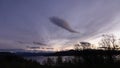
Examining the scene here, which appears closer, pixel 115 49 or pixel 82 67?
pixel 82 67

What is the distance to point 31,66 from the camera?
56.5 ft

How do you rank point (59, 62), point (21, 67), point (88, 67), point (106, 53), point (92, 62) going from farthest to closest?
point (59, 62)
point (106, 53)
point (92, 62)
point (88, 67)
point (21, 67)

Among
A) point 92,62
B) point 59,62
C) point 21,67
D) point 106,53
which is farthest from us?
point 59,62

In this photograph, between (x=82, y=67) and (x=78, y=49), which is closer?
(x=82, y=67)

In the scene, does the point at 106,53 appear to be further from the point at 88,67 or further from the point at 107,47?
the point at 88,67

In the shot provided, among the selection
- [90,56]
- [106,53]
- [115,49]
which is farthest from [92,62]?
[115,49]

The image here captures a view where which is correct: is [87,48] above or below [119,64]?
above

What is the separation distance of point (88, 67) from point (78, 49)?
3.56 metres

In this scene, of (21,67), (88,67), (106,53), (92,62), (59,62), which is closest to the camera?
(21,67)

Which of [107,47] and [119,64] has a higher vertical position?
[107,47]

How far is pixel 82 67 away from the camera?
17672mm

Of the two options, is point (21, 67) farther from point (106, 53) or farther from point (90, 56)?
point (106, 53)

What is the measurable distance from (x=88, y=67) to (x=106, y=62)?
85.6 inches

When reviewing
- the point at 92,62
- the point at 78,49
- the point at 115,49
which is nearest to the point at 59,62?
the point at 78,49
